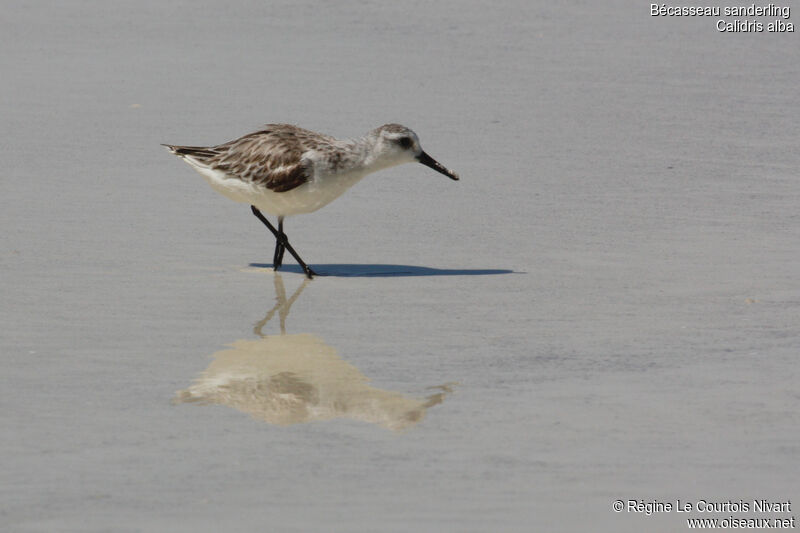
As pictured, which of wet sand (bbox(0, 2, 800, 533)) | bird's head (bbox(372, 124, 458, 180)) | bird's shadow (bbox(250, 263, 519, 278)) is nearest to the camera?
wet sand (bbox(0, 2, 800, 533))

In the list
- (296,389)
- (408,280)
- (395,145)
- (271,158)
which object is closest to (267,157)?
(271,158)

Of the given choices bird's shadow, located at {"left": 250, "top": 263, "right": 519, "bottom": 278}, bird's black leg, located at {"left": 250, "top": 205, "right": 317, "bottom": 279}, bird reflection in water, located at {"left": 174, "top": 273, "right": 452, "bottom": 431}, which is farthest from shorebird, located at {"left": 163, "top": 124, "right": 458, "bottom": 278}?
bird reflection in water, located at {"left": 174, "top": 273, "right": 452, "bottom": 431}

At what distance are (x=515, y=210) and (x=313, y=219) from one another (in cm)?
150

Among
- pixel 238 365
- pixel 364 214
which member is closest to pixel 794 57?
pixel 364 214

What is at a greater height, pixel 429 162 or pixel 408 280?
pixel 429 162

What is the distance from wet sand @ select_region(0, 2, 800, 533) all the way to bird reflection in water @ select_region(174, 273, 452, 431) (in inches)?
0.8

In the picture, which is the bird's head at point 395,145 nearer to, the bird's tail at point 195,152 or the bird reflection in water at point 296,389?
the bird's tail at point 195,152

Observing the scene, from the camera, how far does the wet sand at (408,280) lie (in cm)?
512

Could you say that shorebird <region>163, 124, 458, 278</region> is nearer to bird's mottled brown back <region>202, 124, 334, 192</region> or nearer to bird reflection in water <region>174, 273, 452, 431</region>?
bird's mottled brown back <region>202, 124, 334, 192</region>

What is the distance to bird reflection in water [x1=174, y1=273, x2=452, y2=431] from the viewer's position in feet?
19.2

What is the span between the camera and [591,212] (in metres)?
9.77

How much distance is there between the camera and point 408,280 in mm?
8312

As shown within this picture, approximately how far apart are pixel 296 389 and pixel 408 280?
2203 millimetres

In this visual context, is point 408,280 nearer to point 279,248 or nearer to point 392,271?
point 392,271
